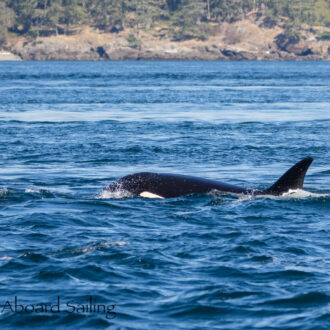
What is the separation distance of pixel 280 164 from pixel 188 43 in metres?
167

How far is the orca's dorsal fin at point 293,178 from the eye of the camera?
14.7m

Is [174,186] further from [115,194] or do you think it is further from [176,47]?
[176,47]

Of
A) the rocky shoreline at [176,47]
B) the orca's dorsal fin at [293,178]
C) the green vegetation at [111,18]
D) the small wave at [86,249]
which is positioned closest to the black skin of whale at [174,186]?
the orca's dorsal fin at [293,178]

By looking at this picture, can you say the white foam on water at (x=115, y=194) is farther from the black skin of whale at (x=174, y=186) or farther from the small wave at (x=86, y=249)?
the small wave at (x=86, y=249)

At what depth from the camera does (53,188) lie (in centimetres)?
1800

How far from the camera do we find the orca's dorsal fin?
14727 mm

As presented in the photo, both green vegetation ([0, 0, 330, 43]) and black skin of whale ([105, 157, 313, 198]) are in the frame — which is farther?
green vegetation ([0, 0, 330, 43])

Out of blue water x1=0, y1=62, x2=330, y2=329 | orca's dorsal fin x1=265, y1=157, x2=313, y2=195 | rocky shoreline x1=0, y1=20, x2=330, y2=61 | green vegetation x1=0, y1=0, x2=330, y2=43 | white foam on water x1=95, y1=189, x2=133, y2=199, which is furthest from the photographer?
green vegetation x1=0, y1=0, x2=330, y2=43

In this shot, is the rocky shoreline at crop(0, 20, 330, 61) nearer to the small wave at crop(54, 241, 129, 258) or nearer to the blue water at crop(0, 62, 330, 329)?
the blue water at crop(0, 62, 330, 329)

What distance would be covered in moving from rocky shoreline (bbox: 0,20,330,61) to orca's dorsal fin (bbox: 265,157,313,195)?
541 feet

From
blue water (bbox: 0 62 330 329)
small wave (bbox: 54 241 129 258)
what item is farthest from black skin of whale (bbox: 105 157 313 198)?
small wave (bbox: 54 241 129 258)

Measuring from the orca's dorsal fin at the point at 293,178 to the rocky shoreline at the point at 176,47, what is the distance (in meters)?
165

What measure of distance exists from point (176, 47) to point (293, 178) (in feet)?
559

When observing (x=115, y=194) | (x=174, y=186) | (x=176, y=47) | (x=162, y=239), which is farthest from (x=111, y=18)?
(x=162, y=239)
